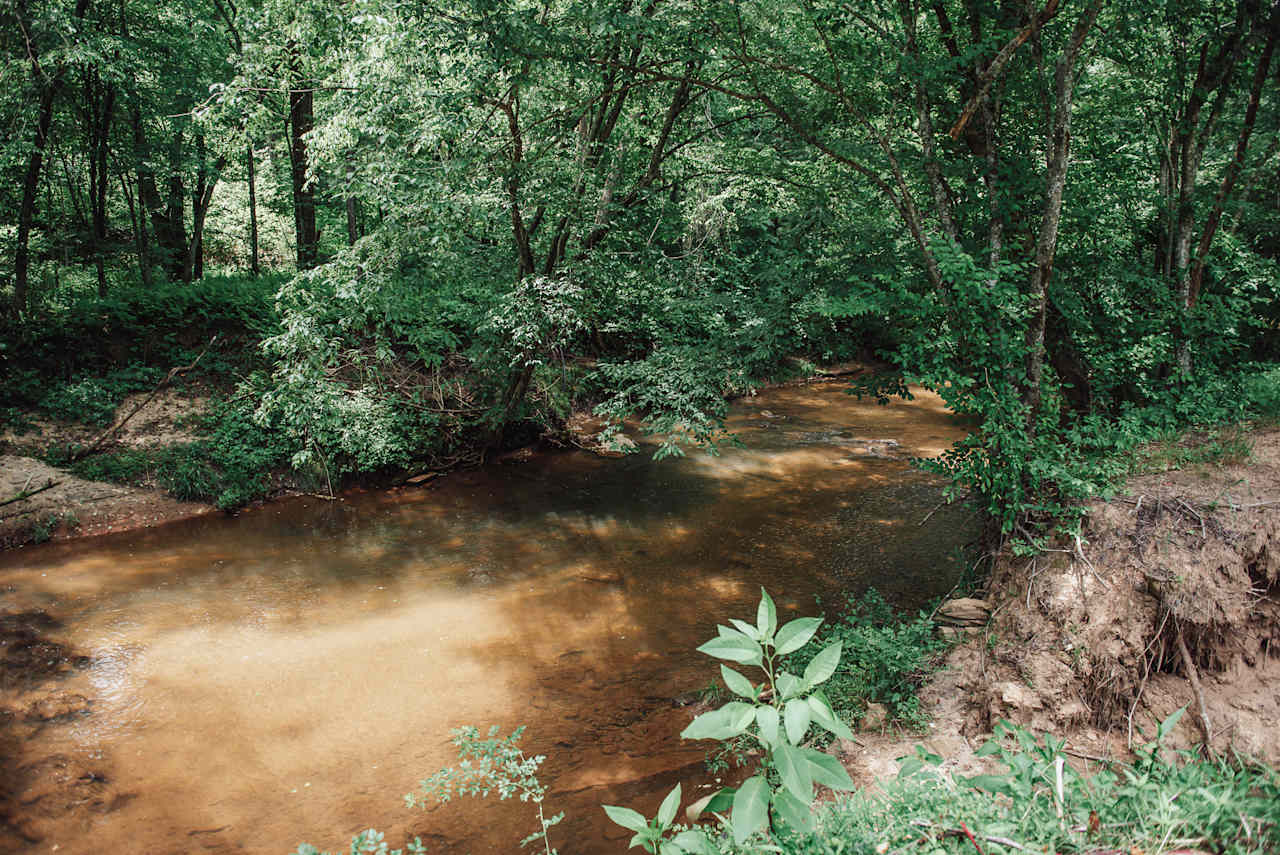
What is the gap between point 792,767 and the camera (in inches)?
61.0

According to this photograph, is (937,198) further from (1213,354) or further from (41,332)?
(41,332)

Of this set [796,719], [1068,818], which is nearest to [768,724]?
[796,719]

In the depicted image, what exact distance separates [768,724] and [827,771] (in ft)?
0.65

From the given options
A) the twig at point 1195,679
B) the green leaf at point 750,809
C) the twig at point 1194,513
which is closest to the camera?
the green leaf at point 750,809

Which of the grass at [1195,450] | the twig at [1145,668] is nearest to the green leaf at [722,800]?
the twig at [1145,668]

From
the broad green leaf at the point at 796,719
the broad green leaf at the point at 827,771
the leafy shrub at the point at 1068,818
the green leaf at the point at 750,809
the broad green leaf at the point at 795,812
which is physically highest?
the broad green leaf at the point at 796,719

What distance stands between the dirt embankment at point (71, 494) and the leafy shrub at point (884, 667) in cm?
856

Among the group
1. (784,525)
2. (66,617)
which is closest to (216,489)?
(66,617)

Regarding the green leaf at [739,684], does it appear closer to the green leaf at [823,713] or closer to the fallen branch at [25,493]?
the green leaf at [823,713]

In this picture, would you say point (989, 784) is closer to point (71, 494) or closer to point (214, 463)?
point (214, 463)

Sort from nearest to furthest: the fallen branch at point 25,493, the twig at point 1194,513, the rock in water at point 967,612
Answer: the twig at point 1194,513 < the rock in water at point 967,612 < the fallen branch at point 25,493

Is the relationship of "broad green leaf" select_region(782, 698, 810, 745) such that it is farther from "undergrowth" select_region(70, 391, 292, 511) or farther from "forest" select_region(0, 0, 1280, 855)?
"undergrowth" select_region(70, 391, 292, 511)

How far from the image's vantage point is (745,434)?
13.1 meters

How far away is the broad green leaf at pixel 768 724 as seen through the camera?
1521mm
